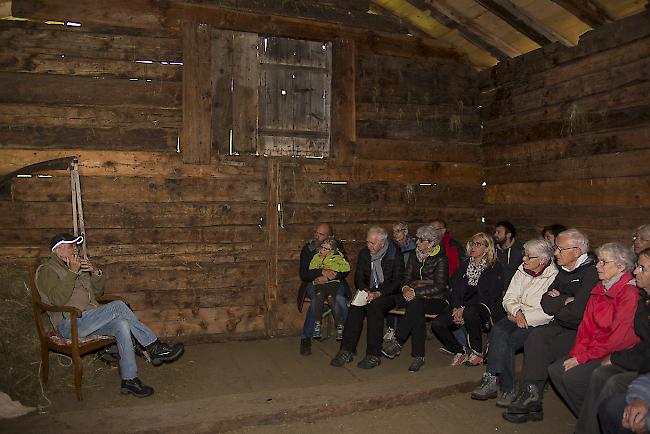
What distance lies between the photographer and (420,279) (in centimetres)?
644

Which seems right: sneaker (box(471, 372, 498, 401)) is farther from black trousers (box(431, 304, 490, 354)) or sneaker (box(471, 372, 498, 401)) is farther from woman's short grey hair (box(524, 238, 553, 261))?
woman's short grey hair (box(524, 238, 553, 261))

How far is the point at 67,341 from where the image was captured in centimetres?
521

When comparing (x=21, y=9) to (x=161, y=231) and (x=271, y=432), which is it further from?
(x=271, y=432)

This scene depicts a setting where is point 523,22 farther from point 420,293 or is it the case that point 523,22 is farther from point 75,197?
point 75,197

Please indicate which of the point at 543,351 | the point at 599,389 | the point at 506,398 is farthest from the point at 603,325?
the point at 506,398

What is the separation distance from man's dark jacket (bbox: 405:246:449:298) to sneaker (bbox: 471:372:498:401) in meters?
1.28

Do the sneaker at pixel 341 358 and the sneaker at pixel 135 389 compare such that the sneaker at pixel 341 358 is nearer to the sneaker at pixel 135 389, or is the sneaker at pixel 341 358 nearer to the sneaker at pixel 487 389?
the sneaker at pixel 487 389

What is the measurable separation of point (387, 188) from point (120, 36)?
4.10 m

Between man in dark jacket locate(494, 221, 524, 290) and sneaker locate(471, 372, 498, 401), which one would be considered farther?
man in dark jacket locate(494, 221, 524, 290)

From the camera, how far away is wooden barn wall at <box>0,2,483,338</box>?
6457mm

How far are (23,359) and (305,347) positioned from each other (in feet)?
9.96

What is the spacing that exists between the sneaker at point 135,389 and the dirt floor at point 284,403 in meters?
0.08

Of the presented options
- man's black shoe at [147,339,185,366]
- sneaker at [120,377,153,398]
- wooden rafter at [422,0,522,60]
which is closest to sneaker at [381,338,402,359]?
man's black shoe at [147,339,185,366]

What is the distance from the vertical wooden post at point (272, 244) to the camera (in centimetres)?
738
